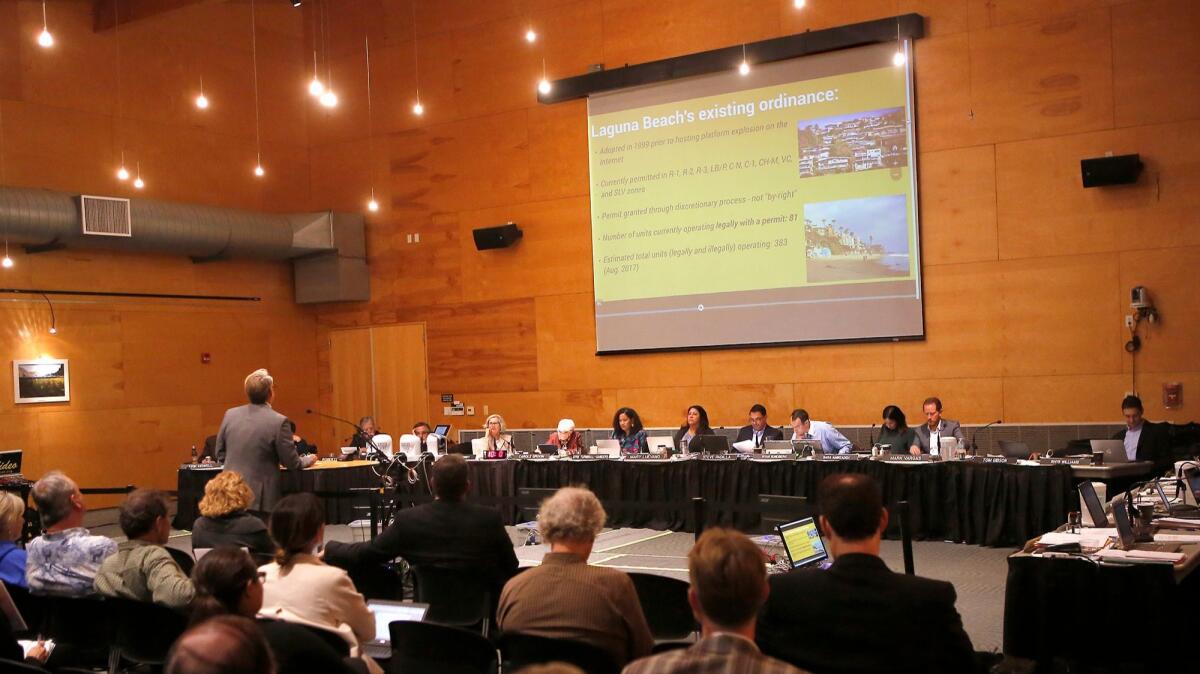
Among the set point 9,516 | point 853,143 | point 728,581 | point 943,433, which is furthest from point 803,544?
point 853,143

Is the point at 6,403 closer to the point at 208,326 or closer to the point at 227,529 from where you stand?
the point at 208,326

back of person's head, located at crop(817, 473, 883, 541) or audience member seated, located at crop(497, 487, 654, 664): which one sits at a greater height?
back of person's head, located at crop(817, 473, 883, 541)

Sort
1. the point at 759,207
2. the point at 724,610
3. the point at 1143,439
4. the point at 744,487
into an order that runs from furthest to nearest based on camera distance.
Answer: the point at 759,207
the point at 744,487
the point at 1143,439
the point at 724,610

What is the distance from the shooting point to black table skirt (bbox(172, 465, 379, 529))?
10352 mm

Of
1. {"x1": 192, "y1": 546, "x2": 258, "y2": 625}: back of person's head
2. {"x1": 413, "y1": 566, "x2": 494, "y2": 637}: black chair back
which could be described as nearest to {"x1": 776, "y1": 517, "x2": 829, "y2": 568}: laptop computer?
{"x1": 413, "y1": 566, "x2": 494, "y2": 637}: black chair back

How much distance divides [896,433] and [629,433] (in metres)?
2.57

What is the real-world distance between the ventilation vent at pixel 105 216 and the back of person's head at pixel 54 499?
746 centimetres

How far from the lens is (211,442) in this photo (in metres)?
11.9

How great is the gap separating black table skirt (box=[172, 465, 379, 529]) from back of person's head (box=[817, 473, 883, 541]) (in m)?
7.98

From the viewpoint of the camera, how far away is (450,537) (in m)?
4.21

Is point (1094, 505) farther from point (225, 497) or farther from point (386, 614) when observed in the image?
point (225, 497)

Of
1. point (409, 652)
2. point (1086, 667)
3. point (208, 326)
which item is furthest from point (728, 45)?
point (409, 652)

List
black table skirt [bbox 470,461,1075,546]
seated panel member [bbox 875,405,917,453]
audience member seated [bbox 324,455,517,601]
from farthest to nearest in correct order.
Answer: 1. seated panel member [bbox 875,405,917,453]
2. black table skirt [bbox 470,461,1075,546]
3. audience member seated [bbox 324,455,517,601]

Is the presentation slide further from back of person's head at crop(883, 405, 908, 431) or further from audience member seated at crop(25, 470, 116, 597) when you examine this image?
audience member seated at crop(25, 470, 116, 597)
